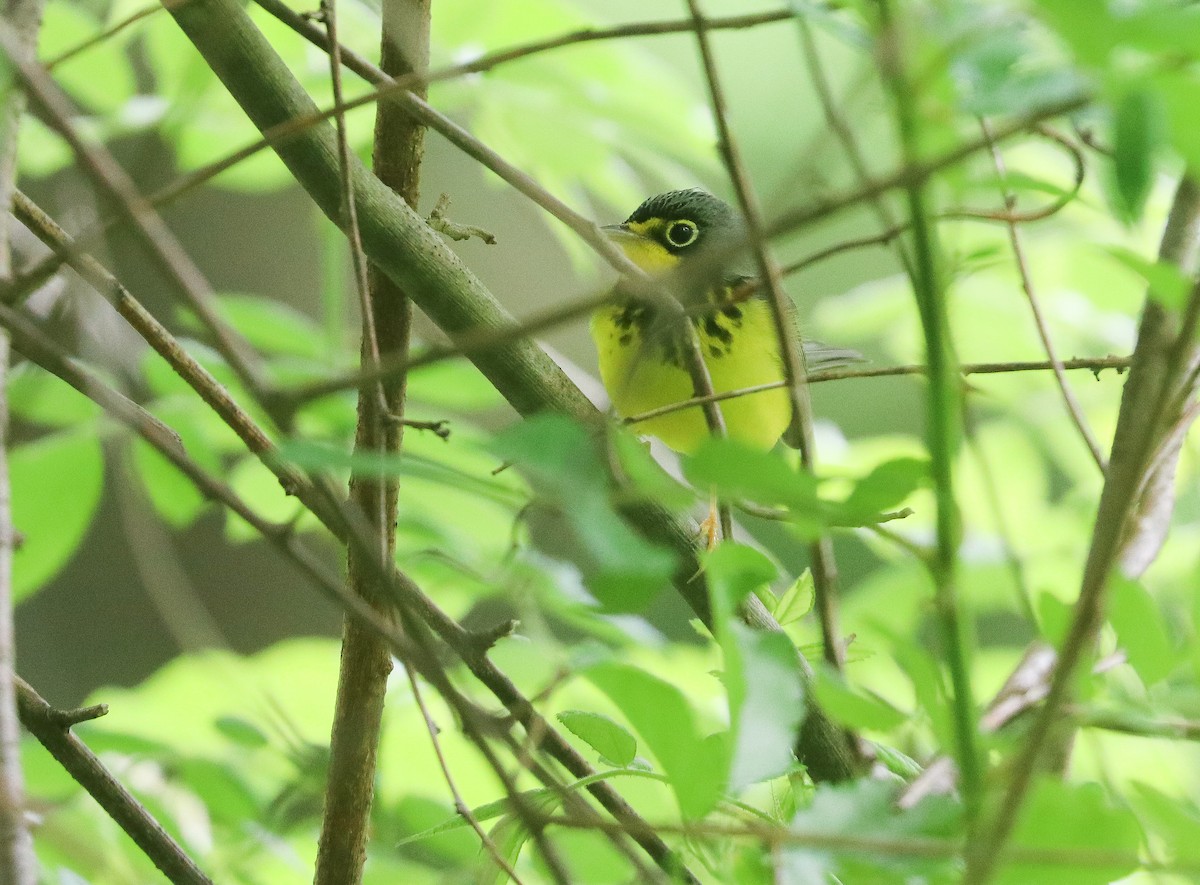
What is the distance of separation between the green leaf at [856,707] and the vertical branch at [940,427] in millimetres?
92

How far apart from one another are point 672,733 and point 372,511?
1.37ft

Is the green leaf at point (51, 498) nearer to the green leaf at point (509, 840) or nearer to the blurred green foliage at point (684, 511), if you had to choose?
the blurred green foliage at point (684, 511)

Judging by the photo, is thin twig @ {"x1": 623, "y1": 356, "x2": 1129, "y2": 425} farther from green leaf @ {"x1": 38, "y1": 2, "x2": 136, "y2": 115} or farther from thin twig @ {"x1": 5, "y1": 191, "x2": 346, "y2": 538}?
green leaf @ {"x1": 38, "y1": 2, "x2": 136, "y2": 115}

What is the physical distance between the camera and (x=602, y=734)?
2.28ft

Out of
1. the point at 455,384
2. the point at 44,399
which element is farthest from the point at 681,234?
the point at 44,399

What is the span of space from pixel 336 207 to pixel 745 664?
0.42m

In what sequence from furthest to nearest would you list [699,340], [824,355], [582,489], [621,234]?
[824,355] → [621,234] → [699,340] → [582,489]

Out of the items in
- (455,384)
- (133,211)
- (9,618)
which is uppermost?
(455,384)

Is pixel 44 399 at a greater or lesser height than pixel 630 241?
lesser

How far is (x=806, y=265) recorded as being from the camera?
0.63 m

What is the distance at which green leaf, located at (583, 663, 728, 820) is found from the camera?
506mm

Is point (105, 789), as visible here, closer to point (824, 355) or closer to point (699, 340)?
point (699, 340)

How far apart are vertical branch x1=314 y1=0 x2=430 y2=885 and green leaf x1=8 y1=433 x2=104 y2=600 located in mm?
423

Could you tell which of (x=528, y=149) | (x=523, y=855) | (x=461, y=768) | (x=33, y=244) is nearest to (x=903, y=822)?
(x=523, y=855)
